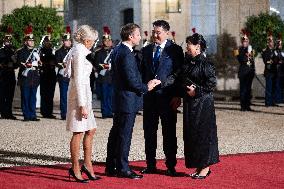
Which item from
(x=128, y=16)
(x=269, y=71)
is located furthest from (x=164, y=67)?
(x=128, y=16)

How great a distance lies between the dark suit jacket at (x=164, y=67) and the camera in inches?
282

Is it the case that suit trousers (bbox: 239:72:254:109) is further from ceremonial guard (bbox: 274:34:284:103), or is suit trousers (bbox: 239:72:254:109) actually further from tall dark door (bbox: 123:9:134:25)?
tall dark door (bbox: 123:9:134:25)

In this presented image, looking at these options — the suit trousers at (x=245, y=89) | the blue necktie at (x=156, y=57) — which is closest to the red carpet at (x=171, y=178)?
the blue necktie at (x=156, y=57)

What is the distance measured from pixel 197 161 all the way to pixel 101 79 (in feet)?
23.0

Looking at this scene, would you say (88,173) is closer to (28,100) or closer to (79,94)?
(79,94)

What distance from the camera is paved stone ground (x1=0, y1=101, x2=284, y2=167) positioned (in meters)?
8.66

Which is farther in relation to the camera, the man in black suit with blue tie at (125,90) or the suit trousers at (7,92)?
the suit trousers at (7,92)

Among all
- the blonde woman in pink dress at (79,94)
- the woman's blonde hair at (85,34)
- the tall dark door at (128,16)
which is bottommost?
the blonde woman in pink dress at (79,94)

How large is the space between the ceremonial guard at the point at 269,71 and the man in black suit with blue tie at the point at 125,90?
9.64 metres

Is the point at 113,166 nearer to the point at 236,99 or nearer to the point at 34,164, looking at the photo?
the point at 34,164

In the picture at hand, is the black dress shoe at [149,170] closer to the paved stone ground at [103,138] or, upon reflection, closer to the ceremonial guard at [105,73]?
the paved stone ground at [103,138]

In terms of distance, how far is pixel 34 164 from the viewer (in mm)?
8023

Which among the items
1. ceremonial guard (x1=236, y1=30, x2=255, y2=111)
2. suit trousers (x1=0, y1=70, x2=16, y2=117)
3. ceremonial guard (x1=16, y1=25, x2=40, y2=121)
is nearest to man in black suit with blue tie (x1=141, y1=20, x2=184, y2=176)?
ceremonial guard (x1=16, y1=25, x2=40, y2=121)

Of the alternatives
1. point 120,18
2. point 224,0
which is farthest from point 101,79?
point 120,18
